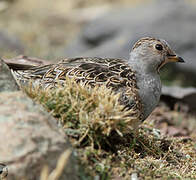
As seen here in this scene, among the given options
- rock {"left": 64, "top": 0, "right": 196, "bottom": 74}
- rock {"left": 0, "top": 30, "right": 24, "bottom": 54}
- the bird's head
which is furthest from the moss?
rock {"left": 64, "top": 0, "right": 196, "bottom": 74}

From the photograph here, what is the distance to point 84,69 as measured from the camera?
5.52 meters

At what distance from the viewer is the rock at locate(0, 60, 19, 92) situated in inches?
164

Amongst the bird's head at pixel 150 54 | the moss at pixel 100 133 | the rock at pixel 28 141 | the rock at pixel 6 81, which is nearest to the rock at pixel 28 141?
the rock at pixel 28 141

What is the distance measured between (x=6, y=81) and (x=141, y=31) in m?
11.1

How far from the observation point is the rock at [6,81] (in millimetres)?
4164

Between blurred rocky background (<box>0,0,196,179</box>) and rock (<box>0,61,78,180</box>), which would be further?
blurred rocky background (<box>0,0,196,179</box>)

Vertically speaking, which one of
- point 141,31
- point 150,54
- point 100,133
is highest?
point 150,54

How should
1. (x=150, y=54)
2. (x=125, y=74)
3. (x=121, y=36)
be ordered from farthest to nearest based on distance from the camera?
1. (x=121, y=36)
2. (x=150, y=54)
3. (x=125, y=74)

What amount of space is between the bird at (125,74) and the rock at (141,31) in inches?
303

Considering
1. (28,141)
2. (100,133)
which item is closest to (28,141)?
(28,141)

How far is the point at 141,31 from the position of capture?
14.8 metres

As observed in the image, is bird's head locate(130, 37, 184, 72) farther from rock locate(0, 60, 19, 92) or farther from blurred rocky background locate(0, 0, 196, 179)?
rock locate(0, 60, 19, 92)

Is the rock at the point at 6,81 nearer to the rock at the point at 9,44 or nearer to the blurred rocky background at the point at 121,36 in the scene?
the blurred rocky background at the point at 121,36

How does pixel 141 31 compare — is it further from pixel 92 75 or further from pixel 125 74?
pixel 92 75
